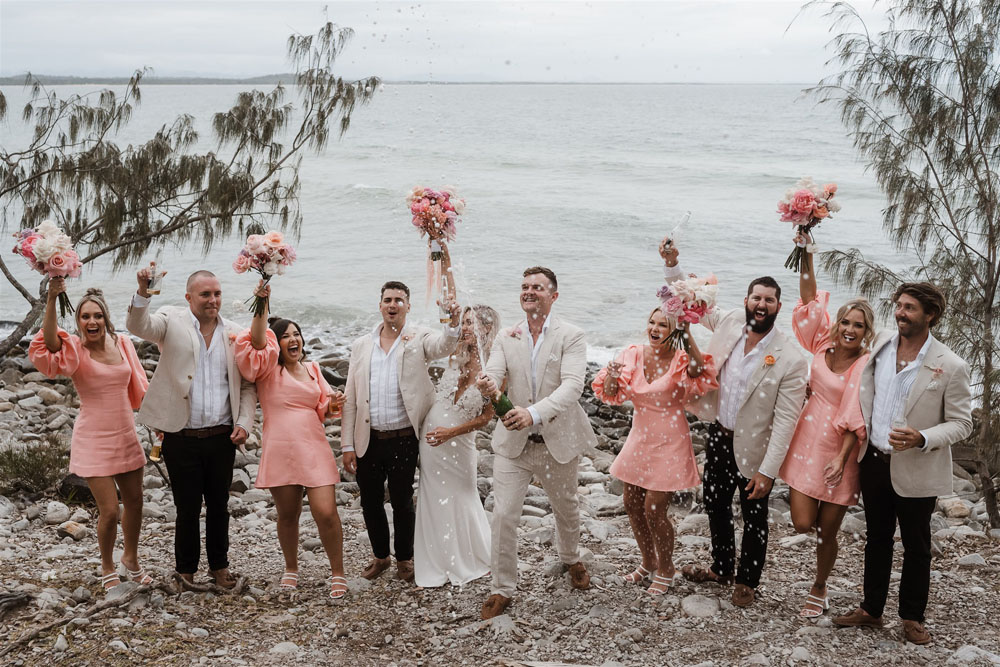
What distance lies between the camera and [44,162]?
10812 mm

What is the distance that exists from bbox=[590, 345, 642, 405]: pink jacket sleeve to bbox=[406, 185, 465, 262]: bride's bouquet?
1426 mm

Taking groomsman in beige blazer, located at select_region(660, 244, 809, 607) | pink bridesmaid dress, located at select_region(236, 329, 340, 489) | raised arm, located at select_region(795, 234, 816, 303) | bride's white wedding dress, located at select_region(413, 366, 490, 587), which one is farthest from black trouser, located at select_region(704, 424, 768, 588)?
pink bridesmaid dress, located at select_region(236, 329, 340, 489)

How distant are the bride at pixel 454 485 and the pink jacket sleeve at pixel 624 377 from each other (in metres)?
0.86

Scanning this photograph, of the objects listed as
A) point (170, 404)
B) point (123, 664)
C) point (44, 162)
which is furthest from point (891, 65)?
point (44, 162)

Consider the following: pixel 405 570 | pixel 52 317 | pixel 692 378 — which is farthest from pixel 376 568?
pixel 52 317

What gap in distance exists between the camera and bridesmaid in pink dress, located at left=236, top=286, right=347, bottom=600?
6.45 m

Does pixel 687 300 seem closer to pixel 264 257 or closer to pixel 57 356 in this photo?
pixel 264 257

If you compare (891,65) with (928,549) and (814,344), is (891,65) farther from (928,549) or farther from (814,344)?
(928,549)

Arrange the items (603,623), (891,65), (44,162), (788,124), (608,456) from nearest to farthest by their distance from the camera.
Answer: (603,623) → (891,65) → (44,162) → (608,456) → (788,124)

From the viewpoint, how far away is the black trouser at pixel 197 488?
633cm

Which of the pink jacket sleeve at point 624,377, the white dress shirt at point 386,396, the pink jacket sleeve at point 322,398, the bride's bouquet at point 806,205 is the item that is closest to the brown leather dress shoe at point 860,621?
the pink jacket sleeve at point 624,377

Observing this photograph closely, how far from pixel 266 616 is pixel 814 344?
4243mm

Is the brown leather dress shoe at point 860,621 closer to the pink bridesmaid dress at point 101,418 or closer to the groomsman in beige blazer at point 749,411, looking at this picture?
the groomsman in beige blazer at point 749,411

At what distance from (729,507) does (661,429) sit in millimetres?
747
